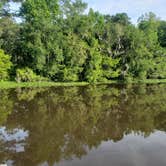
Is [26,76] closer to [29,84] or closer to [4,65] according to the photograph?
[29,84]

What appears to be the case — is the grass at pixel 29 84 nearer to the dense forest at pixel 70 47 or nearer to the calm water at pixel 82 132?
the dense forest at pixel 70 47

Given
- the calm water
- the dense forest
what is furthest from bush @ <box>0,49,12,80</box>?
the calm water

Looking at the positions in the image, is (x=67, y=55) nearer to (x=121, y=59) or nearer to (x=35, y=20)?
(x=35, y=20)

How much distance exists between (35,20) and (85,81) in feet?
28.8

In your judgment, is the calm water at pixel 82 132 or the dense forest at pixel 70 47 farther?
the dense forest at pixel 70 47

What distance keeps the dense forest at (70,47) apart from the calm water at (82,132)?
14.0m

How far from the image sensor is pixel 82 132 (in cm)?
1274

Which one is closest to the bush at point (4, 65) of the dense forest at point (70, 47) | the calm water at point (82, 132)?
the dense forest at point (70, 47)

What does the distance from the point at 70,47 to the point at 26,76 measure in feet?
19.6

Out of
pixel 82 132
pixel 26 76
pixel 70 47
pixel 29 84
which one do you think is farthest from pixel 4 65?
pixel 82 132

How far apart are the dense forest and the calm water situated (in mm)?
13996

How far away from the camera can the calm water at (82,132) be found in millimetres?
9422

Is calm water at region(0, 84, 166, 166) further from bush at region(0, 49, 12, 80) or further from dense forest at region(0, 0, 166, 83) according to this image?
dense forest at region(0, 0, 166, 83)

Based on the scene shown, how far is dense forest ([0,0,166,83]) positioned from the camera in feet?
114
